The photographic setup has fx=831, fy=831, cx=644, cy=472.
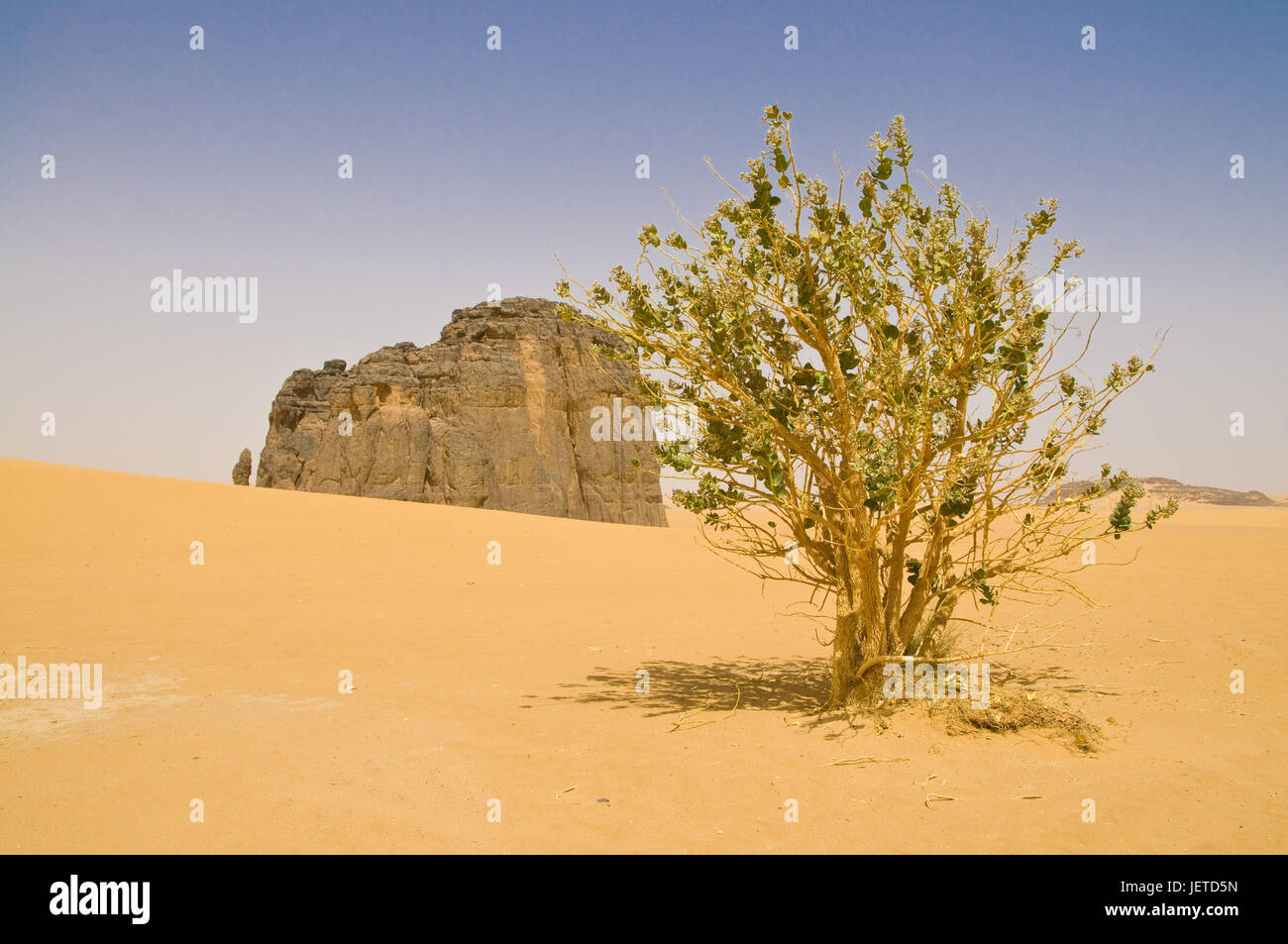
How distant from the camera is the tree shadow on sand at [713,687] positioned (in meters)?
6.42

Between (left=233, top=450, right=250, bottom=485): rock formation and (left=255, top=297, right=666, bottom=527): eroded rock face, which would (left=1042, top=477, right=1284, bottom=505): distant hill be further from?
(left=233, top=450, right=250, bottom=485): rock formation

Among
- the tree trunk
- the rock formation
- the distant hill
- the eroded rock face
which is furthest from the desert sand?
the distant hill

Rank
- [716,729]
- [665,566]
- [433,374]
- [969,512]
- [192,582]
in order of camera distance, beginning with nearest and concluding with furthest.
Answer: [716,729] < [969,512] < [192,582] < [665,566] < [433,374]

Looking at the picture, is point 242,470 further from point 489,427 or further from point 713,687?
point 713,687

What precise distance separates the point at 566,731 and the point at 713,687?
183 cm

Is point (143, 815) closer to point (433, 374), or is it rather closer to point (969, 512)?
point (969, 512)

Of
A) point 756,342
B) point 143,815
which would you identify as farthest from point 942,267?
point 143,815

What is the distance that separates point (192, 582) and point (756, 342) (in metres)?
9.75

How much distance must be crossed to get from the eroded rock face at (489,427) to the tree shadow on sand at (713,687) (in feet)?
126

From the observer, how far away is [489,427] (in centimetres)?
4853

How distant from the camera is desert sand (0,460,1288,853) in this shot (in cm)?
403

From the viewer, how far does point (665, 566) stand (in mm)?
16438

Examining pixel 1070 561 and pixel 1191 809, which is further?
pixel 1070 561

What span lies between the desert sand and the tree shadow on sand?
43 mm
